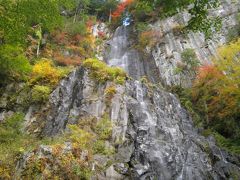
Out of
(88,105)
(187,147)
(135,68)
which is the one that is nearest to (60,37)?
(135,68)

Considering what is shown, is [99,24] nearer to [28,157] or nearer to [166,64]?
[166,64]

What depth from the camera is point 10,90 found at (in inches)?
856

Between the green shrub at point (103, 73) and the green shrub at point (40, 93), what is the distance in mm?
2862

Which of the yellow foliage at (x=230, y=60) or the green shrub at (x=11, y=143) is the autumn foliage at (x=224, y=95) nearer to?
the yellow foliage at (x=230, y=60)

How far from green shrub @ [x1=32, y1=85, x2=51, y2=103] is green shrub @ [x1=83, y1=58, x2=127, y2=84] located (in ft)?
9.39

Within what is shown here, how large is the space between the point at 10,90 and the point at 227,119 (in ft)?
47.9

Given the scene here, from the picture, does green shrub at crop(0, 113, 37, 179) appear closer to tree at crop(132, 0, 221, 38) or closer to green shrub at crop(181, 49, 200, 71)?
tree at crop(132, 0, 221, 38)

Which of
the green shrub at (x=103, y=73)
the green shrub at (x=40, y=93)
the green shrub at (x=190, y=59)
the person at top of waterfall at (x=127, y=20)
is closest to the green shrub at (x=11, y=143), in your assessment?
the green shrub at (x=40, y=93)

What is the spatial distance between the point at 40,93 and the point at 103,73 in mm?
4172

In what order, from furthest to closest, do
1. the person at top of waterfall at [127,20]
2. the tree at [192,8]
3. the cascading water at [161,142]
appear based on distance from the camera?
the person at top of waterfall at [127,20] < the cascading water at [161,142] < the tree at [192,8]

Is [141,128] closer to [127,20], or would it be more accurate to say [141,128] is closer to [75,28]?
[75,28]

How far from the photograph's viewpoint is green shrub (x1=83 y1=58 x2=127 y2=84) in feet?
63.0

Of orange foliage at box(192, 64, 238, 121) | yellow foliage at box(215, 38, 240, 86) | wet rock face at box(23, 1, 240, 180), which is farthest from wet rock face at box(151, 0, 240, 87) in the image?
wet rock face at box(23, 1, 240, 180)

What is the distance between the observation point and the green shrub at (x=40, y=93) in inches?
795
